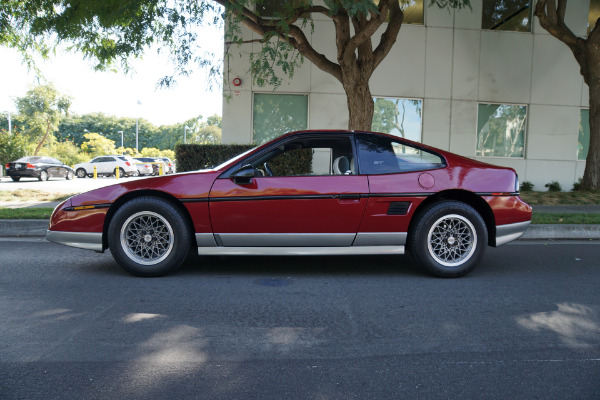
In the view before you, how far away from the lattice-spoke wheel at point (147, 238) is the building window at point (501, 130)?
1280 cm

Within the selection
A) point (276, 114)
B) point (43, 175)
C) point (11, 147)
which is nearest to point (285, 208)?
point (276, 114)

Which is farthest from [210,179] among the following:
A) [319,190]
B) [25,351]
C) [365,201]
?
[25,351]

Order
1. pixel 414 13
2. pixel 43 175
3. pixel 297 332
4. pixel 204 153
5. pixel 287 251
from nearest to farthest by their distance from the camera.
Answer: pixel 297 332
pixel 287 251
pixel 204 153
pixel 414 13
pixel 43 175

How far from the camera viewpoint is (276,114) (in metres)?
15.0

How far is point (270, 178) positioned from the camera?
510 centimetres

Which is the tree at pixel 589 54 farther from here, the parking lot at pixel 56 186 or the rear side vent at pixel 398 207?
the parking lot at pixel 56 186

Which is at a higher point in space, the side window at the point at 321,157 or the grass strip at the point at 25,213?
the side window at the point at 321,157

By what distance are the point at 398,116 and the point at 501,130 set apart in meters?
3.46

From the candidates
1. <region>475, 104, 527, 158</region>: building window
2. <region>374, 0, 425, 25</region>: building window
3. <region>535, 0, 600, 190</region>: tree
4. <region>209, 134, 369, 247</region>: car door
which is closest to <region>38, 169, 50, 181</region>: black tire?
<region>374, 0, 425, 25</region>: building window

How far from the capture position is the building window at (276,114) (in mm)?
14953

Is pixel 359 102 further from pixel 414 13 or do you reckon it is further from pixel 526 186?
pixel 526 186

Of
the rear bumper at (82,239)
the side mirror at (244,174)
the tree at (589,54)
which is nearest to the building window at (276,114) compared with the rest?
the tree at (589,54)

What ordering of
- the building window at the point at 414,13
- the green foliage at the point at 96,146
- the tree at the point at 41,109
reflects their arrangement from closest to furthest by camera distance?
the building window at the point at 414,13, the tree at the point at 41,109, the green foliage at the point at 96,146

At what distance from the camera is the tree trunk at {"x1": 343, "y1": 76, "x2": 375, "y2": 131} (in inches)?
440
